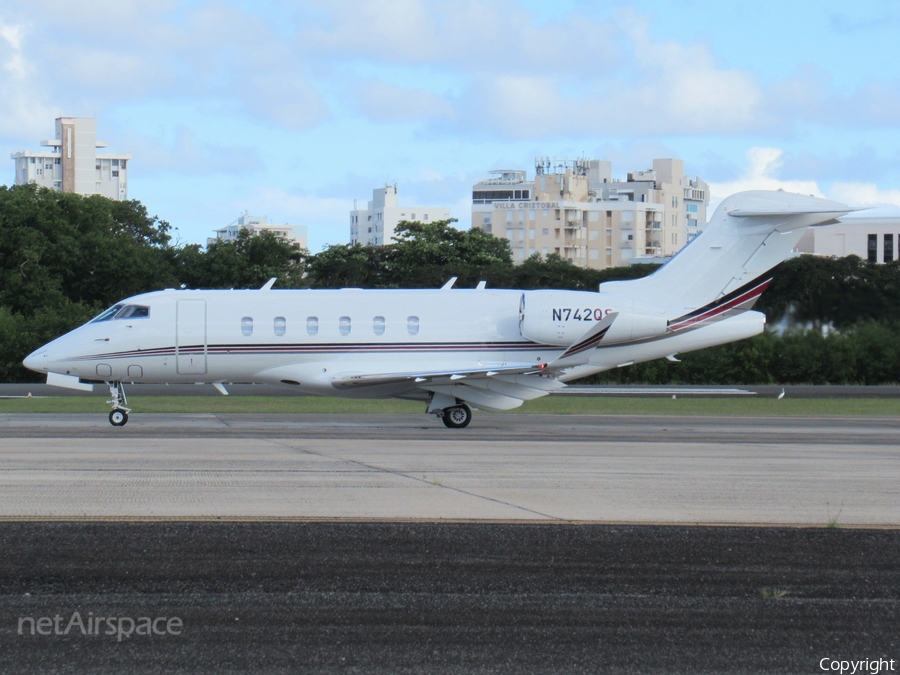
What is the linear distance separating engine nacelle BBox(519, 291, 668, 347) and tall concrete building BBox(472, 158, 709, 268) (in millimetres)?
124111

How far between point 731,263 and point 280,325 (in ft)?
35.0

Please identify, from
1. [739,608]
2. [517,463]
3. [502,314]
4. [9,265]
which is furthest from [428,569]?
[9,265]

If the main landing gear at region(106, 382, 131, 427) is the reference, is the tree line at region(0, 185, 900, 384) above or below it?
above

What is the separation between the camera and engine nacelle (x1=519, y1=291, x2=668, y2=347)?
2406 cm

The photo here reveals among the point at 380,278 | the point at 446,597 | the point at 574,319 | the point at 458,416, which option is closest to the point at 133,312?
the point at 458,416

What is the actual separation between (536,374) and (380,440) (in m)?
4.68

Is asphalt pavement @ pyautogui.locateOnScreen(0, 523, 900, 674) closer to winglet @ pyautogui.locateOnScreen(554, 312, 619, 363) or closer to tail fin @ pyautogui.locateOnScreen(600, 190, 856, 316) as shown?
winglet @ pyautogui.locateOnScreen(554, 312, 619, 363)

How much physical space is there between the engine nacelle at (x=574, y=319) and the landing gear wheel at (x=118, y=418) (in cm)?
908

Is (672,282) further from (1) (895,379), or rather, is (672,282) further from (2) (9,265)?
(2) (9,265)

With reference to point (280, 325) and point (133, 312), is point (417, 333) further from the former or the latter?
point (133, 312)

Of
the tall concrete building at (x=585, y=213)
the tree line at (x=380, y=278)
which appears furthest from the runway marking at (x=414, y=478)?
the tall concrete building at (x=585, y=213)

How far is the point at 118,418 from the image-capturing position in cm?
2328

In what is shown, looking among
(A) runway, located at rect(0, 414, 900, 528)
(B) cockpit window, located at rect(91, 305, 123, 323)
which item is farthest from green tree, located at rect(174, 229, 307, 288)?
(A) runway, located at rect(0, 414, 900, 528)

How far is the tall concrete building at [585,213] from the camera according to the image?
15688 cm
